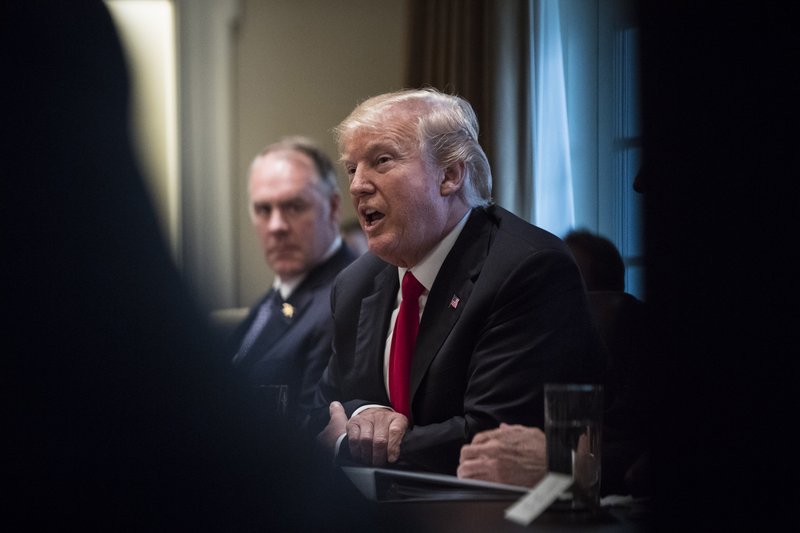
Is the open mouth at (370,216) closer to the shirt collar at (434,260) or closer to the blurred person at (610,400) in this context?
the shirt collar at (434,260)

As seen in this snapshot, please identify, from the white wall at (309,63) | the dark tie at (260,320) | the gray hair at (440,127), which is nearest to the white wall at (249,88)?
the white wall at (309,63)

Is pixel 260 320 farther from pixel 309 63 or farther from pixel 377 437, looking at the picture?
pixel 377 437

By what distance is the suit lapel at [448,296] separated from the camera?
5.32 feet

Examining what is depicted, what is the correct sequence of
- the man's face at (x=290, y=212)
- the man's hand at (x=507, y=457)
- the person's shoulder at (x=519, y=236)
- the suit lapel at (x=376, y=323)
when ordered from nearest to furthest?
the man's hand at (x=507, y=457), the person's shoulder at (x=519, y=236), the suit lapel at (x=376, y=323), the man's face at (x=290, y=212)

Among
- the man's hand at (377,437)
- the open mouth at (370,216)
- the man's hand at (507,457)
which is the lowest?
the man's hand at (377,437)

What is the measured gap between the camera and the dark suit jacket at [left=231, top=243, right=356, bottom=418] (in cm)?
227

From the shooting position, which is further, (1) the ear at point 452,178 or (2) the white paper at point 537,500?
(1) the ear at point 452,178

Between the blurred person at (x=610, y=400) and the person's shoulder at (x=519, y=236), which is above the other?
the person's shoulder at (x=519, y=236)

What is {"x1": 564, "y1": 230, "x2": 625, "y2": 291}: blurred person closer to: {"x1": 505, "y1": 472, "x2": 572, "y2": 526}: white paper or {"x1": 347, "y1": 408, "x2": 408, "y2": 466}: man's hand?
{"x1": 347, "y1": 408, "x2": 408, "y2": 466}: man's hand

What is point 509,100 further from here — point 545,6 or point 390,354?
point 390,354

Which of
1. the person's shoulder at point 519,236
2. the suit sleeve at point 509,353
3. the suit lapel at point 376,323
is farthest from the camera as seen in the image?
the suit lapel at point 376,323

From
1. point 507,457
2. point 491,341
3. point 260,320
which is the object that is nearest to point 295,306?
point 260,320

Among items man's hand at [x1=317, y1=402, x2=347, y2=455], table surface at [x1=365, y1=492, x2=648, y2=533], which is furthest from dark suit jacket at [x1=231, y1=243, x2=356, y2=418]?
table surface at [x1=365, y1=492, x2=648, y2=533]

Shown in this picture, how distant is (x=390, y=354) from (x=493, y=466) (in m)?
0.48
